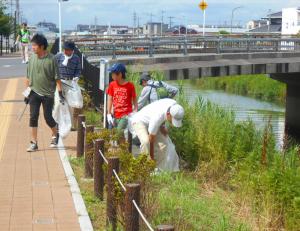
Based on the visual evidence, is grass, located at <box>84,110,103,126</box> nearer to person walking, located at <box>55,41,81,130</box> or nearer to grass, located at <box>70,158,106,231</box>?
person walking, located at <box>55,41,81,130</box>

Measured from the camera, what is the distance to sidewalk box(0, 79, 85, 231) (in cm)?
642

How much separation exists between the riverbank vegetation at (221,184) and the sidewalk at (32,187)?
0.99 feet

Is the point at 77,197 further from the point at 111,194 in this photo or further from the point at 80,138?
the point at 80,138

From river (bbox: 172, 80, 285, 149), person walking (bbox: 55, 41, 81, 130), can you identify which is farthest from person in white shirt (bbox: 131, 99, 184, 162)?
river (bbox: 172, 80, 285, 149)

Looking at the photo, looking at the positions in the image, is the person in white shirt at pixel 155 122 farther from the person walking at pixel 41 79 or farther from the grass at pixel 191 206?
the person walking at pixel 41 79

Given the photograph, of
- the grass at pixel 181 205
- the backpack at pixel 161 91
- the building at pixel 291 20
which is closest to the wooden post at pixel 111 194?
the grass at pixel 181 205

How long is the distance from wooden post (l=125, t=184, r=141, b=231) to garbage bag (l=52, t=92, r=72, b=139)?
208 inches

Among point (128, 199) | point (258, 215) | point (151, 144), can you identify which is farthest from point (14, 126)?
point (128, 199)

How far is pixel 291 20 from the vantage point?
91.1m

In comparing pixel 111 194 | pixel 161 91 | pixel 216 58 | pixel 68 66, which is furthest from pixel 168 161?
pixel 216 58

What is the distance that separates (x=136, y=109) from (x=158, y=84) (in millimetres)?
586

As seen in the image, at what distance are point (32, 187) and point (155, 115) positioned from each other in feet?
6.32

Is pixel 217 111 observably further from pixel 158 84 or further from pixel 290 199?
pixel 290 199

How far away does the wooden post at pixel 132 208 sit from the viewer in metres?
4.95
